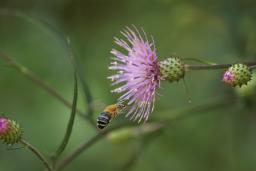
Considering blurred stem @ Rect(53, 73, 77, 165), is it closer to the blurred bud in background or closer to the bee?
the bee

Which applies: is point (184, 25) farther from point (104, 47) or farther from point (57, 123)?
point (57, 123)

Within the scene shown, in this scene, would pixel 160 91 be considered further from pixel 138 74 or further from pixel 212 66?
pixel 212 66

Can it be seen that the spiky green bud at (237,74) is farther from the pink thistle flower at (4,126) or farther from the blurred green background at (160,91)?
the blurred green background at (160,91)

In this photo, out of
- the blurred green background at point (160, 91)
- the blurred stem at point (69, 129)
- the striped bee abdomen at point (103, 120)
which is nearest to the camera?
the blurred stem at point (69, 129)

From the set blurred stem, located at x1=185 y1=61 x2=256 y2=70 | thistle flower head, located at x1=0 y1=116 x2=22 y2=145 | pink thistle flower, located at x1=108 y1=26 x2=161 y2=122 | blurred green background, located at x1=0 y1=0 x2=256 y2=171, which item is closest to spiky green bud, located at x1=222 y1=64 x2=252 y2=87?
blurred stem, located at x1=185 y1=61 x2=256 y2=70

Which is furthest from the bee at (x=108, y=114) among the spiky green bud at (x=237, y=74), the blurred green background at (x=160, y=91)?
the blurred green background at (x=160, y=91)

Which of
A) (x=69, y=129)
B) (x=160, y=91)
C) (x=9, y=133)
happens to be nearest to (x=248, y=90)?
(x=160, y=91)
